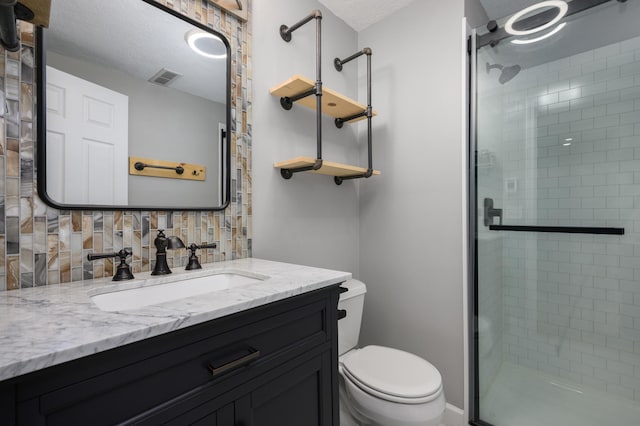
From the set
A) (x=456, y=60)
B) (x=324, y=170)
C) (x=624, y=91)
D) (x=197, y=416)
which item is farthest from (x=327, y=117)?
(x=197, y=416)

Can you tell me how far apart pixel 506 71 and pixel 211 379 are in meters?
1.83

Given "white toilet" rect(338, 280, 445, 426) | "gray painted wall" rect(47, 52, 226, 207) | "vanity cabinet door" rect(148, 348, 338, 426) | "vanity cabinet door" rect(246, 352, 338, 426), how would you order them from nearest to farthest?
"vanity cabinet door" rect(148, 348, 338, 426) < "vanity cabinet door" rect(246, 352, 338, 426) < "gray painted wall" rect(47, 52, 226, 207) < "white toilet" rect(338, 280, 445, 426)

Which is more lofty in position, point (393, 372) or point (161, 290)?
point (161, 290)

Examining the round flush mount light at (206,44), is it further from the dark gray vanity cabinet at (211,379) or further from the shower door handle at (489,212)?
the shower door handle at (489,212)

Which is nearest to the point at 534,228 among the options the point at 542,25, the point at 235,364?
the point at 542,25

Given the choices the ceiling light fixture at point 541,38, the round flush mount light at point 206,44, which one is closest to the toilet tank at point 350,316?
the round flush mount light at point 206,44

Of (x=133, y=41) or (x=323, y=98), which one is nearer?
(x=133, y=41)

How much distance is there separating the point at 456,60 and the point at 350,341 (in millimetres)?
1597

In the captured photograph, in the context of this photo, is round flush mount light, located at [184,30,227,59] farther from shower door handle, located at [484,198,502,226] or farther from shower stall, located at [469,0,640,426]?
shower door handle, located at [484,198,502,226]

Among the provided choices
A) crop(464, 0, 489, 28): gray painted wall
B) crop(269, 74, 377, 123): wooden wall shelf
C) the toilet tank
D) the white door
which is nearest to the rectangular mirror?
the white door

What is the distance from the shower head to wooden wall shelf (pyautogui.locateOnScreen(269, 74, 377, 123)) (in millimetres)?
643

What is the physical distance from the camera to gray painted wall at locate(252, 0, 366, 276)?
58.6 inches

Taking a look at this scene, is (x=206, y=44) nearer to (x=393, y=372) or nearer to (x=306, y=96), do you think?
(x=306, y=96)

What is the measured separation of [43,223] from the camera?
891 millimetres
